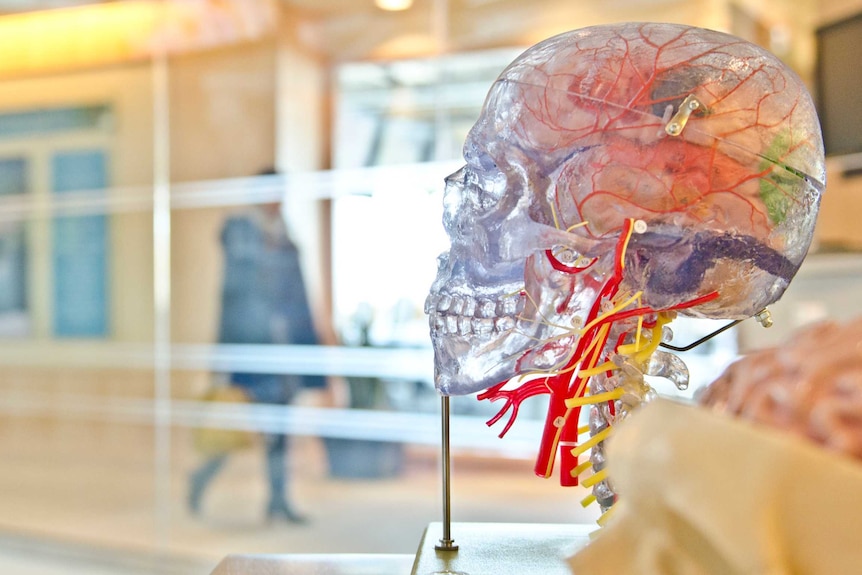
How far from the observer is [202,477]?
3.63 m

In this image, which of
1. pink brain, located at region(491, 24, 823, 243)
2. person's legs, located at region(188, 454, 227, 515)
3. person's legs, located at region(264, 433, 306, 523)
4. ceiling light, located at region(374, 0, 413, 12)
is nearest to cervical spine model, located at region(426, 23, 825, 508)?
pink brain, located at region(491, 24, 823, 243)

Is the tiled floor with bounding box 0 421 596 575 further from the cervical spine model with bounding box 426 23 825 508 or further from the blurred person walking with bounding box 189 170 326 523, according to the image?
the cervical spine model with bounding box 426 23 825 508

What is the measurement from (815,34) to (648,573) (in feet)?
8.87

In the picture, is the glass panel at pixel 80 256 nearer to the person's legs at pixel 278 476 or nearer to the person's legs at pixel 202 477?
the person's legs at pixel 202 477

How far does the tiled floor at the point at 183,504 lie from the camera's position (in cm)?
313

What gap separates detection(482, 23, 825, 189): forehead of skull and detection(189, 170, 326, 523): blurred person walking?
278 cm

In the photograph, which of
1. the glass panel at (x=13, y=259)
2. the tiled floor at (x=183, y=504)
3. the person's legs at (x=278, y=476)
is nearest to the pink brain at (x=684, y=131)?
the tiled floor at (x=183, y=504)

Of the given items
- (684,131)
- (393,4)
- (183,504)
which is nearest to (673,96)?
(684,131)

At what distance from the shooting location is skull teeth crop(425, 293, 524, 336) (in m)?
0.81

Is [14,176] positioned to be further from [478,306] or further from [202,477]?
[478,306]

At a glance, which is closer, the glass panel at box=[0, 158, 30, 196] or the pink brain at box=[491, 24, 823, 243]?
the pink brain at box=[491, 24, 823, 243]

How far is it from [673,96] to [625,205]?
90mm

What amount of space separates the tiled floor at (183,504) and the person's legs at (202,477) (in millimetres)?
34

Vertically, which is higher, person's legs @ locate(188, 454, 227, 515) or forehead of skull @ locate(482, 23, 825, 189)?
forehead of skull @ locate(482, 23, 825, 189)
